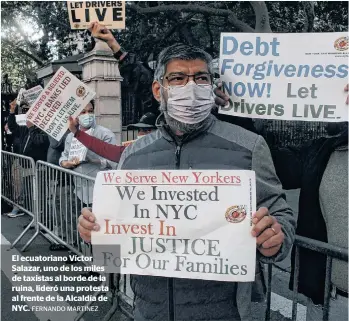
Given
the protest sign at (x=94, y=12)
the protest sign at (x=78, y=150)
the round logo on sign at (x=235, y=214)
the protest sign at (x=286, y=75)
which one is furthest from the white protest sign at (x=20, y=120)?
the round logo on sign at (x=235, y=214)

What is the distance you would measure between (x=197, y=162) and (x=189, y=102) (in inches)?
9.4

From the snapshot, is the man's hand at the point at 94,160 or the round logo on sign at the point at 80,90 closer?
the round logo on sign at the point at 80,90

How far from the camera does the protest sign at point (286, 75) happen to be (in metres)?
1.91

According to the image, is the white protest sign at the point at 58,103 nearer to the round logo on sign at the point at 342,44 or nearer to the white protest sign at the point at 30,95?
the white protest sign at the point at 30,95

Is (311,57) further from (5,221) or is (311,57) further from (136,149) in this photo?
(5,221)

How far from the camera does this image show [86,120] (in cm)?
375

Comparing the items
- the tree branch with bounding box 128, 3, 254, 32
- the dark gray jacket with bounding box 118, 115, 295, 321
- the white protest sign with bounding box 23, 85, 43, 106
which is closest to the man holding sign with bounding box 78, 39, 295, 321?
the dark gray jacket with bounding box 118, 115, 295, 321

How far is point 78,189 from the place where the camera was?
11.5 feet

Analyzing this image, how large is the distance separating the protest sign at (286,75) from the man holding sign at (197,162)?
0.37 meters

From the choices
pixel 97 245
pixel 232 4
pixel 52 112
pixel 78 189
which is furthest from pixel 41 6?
pixel 232 4

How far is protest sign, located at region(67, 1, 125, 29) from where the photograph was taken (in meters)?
2.41

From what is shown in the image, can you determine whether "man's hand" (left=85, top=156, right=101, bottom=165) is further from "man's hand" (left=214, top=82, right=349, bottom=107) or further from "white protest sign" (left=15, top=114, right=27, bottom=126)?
"white protest sign" (left=15, top=114, right=27, bottom=126)

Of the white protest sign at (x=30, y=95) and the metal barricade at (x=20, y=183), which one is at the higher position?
the white protest sign at (x=30, y=95)

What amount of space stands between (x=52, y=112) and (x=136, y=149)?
4.70 ft
